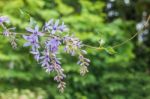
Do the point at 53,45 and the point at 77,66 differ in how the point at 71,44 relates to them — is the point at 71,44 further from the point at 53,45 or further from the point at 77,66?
the point at 77,66

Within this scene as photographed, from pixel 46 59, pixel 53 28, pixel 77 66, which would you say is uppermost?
pixel 77 66

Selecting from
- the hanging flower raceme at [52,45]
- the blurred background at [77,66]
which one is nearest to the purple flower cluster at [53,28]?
the hanging flower raceme at [52,45]

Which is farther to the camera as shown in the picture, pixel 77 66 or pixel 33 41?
pixel 77 66

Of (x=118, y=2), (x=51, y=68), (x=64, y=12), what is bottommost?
(x=51, y=68)

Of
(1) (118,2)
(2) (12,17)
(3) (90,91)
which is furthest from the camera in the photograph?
(1) (118,2)

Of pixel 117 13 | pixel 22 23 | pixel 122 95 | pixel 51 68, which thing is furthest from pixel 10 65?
pixel 51 68

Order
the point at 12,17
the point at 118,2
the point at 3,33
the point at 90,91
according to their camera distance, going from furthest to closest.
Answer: the point at 118,2 < the point at 90,91 < the point at 12,17 < the point at 3,33

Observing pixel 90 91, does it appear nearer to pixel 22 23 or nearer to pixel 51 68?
pixel 22 23

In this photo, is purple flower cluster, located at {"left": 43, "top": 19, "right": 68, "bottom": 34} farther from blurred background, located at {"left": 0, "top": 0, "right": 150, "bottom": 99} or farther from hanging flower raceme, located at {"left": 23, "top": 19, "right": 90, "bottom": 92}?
blurred background, located at {"left": 0, "top": 0, "right": 150, "bottom": 99}

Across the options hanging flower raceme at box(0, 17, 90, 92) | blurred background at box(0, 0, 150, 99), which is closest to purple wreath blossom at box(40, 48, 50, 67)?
hanging flower raceme at box(0, 17, 90, 92)

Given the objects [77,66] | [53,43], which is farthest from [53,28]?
[77,66]
